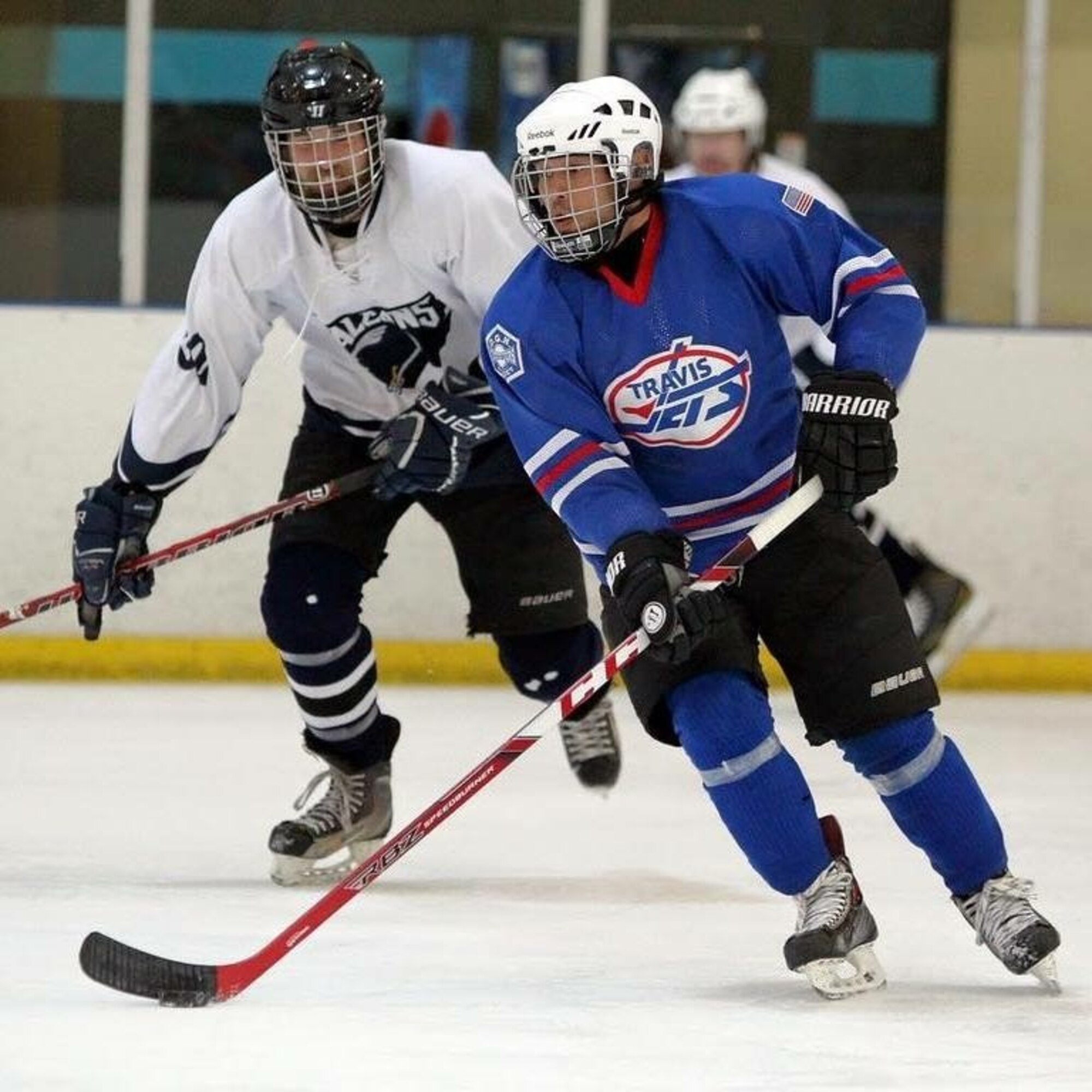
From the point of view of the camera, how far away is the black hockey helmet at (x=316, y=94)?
10.8 ft

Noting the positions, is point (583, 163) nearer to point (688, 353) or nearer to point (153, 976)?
point (688, 353)

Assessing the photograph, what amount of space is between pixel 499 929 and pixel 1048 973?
73 cm

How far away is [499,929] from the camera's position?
→ 3.21 metres

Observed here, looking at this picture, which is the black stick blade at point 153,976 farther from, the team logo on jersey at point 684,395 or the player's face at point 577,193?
the player's face at point 577,193

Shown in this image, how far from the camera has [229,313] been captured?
11.4 ft

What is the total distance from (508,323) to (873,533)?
7.52 feet

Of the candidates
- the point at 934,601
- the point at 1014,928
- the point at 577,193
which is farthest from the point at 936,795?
the point at 934,601

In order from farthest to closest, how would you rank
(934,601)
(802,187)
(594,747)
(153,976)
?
(934,601) → (802,187) → (594,747) → (153,976)

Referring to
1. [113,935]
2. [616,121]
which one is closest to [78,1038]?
[113,935]

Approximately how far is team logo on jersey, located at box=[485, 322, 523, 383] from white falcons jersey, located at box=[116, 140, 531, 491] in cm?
56

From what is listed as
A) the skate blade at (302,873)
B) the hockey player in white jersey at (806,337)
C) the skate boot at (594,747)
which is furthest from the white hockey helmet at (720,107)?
the skate blade at (302,873)

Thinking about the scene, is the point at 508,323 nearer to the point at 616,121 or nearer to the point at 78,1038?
the point at 616,121

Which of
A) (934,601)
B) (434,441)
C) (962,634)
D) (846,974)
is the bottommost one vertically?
(962,634)

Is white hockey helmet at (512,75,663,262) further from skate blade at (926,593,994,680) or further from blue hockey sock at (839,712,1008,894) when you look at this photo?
skate blade at (926,593,994,680)
